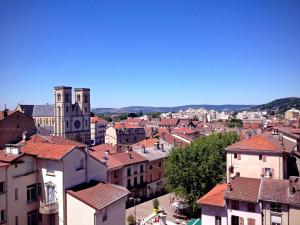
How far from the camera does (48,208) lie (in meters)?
31.1

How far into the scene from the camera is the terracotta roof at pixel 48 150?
3158 centimetres

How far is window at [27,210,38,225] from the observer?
1270 inches

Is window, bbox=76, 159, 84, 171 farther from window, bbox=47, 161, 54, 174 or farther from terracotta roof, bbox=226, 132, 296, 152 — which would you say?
terracotta roof, bbox=226, 132, 296, 152

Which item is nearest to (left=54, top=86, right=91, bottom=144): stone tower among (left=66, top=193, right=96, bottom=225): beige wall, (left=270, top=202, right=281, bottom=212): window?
(left=66, top=193, right=96, bottom=225): beige wall

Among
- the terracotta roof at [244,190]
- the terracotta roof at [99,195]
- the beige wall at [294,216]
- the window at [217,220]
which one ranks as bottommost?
the window at [217,220]

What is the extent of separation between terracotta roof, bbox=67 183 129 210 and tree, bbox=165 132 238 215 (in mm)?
16684

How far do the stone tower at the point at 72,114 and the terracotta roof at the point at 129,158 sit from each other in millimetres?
66469

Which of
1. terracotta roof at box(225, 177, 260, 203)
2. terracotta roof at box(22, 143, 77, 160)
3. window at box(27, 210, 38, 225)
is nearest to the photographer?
terracotta roof at box(22, 143, 77, 160)

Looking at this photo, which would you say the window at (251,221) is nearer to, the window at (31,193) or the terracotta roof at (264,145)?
the terracotta roof at (264,145)

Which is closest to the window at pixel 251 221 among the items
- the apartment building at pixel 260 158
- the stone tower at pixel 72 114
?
the apartment building at pixel 260 158

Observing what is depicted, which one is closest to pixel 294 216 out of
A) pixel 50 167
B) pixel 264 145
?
pixel 264 145

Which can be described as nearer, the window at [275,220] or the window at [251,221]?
the window at [275,220]

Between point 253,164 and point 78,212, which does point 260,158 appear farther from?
point 78,212

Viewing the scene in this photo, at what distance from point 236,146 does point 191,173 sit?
7.55m
